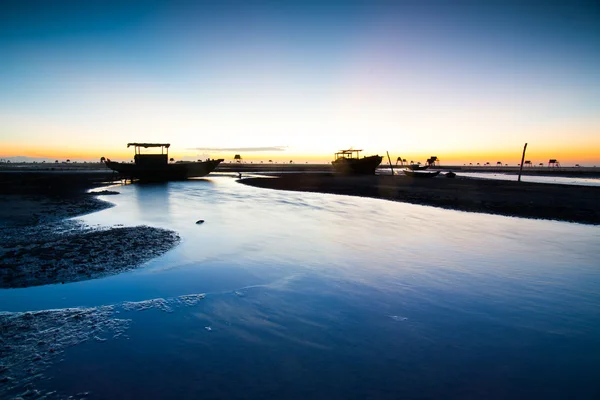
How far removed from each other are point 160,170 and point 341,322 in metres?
42.9

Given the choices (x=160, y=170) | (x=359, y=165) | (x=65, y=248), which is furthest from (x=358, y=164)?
(x=65, y=248)

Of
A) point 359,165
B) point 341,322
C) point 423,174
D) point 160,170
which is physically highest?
point 359,165

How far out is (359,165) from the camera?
61.4m

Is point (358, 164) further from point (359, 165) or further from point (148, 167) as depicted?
point (148, 167)

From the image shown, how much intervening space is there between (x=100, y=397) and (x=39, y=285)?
4.44 m

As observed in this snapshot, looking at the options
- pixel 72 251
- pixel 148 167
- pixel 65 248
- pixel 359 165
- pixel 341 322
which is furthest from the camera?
pixel 359 165

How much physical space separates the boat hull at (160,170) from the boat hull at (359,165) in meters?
25.5

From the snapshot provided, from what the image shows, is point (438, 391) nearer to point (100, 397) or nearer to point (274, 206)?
point (100, 397)

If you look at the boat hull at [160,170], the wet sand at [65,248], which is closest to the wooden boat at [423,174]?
the boat hull at [160,170]

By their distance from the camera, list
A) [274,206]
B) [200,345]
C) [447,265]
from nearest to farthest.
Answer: [200,345], [447,265], [274,206]

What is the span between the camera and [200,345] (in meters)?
4.45

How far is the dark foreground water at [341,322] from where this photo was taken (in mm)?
3656

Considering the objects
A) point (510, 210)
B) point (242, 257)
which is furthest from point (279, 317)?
point (510, 210)

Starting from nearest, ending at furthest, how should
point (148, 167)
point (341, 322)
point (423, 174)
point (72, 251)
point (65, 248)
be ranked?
point (341, 322) < point (72, 251) < point (65, 248) < point (148, 167) < point (423, 174)
